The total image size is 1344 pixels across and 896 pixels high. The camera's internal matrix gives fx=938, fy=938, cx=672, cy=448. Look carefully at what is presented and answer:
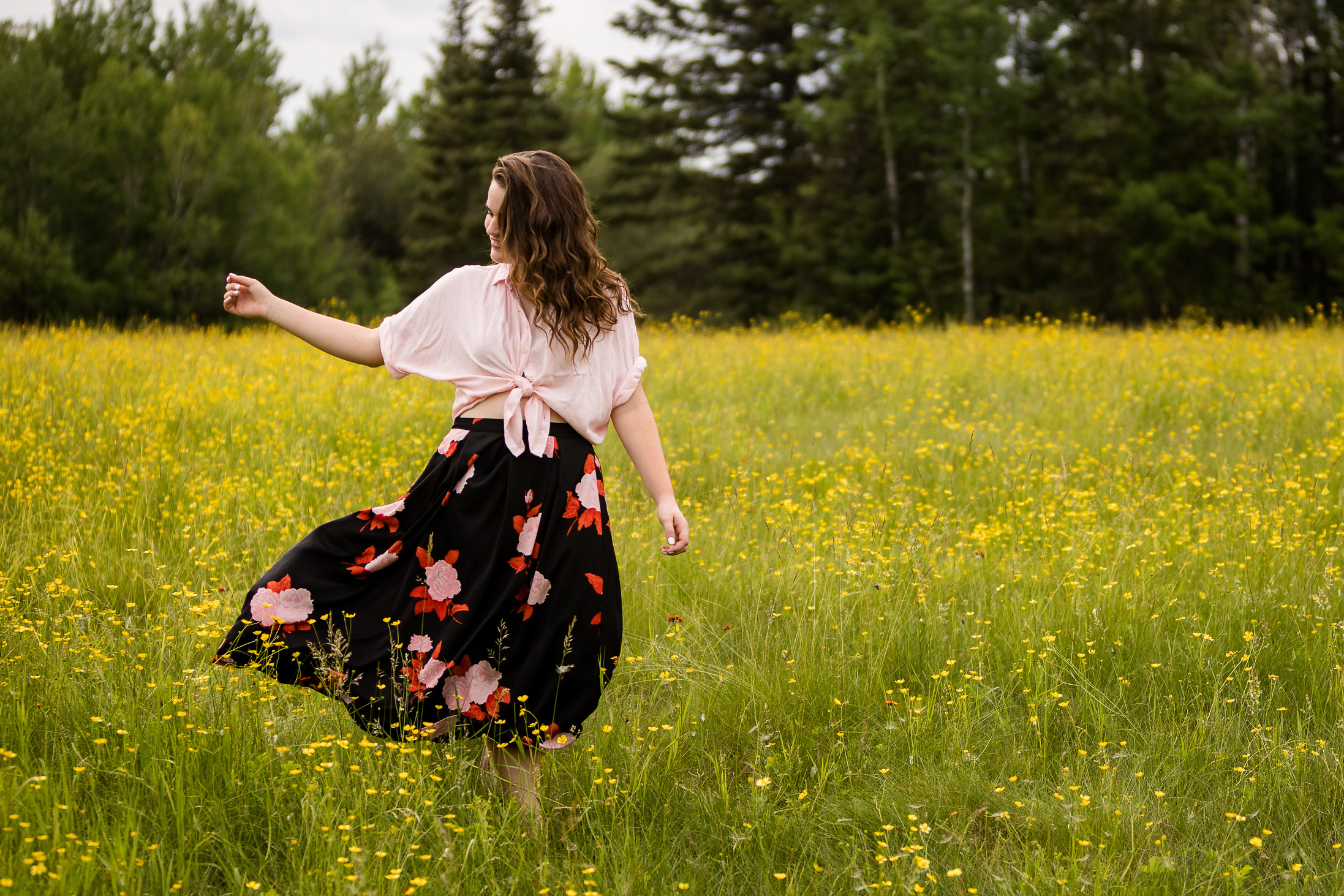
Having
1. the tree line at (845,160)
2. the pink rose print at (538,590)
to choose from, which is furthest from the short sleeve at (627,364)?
the tree line at (845,160)

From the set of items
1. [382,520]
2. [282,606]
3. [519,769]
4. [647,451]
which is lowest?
[519,769]

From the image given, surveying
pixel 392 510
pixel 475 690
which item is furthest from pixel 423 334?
pixel 475 690

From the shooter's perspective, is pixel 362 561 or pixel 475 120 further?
pixel 475 120

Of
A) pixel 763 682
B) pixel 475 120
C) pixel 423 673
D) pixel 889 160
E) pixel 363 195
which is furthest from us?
pixel 363 195

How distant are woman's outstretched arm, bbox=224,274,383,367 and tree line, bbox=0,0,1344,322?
19242mm

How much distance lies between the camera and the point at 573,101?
4938 cm

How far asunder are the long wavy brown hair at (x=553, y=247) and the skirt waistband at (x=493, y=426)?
21cm

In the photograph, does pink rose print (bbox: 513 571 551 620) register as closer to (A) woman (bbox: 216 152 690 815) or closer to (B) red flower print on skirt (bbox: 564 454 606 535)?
(A) woman (bbox: 216 152 690 815)

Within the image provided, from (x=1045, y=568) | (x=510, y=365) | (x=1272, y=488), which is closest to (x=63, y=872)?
(x=510, y=365)

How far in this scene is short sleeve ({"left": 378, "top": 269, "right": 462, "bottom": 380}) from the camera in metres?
2.59

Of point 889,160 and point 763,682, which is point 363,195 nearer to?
point 889,160

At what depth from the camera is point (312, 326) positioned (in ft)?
8.41

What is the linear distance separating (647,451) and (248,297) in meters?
1.19

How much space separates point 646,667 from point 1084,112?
87.5ft
